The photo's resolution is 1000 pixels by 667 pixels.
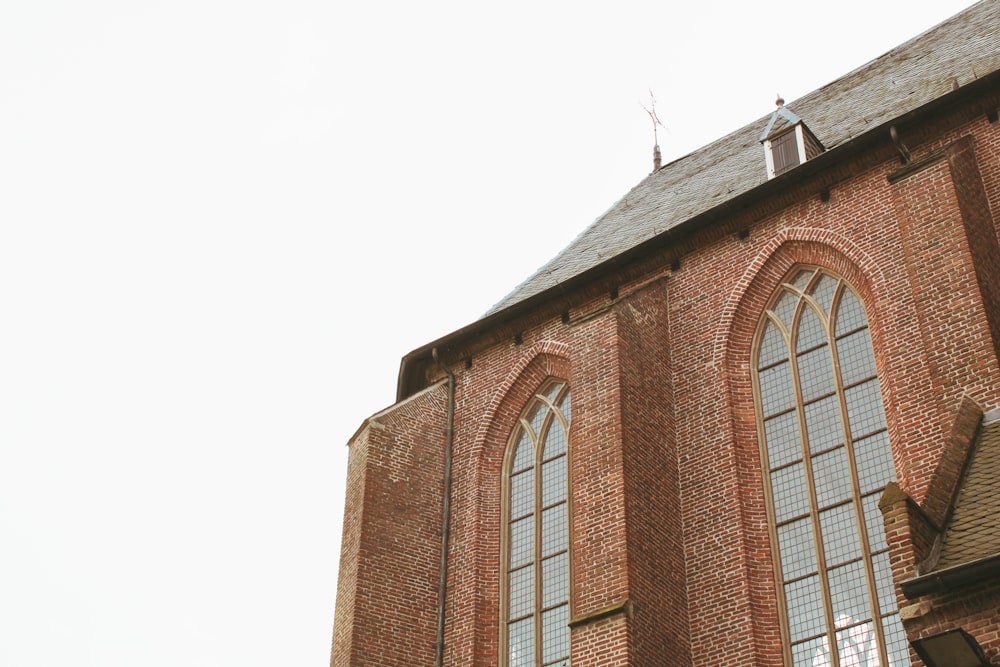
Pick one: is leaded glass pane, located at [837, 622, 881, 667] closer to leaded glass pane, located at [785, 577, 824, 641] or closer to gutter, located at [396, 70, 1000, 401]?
leaded glass pane, located at [785, 577, 824, 641]

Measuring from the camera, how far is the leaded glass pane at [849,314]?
1516 cm

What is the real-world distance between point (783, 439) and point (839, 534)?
1.62m

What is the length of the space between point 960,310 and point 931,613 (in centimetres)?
421

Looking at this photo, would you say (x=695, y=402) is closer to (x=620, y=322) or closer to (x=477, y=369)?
(x=620, y=322)

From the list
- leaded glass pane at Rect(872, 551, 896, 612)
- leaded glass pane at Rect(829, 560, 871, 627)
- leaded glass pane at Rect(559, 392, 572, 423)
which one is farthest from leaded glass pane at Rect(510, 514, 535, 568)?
leaded glass pane at Rect(872, 551, 896, 612)

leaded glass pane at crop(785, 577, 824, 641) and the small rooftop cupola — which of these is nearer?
leaded glass pane at crop(785, 577, 824, 641)

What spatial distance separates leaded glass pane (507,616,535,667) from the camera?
15703mm

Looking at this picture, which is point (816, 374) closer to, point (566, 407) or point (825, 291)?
point (825, 291)

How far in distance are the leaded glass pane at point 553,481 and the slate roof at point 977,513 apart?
6.34 m

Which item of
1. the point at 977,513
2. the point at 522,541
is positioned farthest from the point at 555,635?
the point at 977,513

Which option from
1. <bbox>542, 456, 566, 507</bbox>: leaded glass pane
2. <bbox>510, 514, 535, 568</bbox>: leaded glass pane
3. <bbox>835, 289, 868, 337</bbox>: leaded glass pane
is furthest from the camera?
<bbox>542, 456, 566, 507</bbox>: leaded glass pane

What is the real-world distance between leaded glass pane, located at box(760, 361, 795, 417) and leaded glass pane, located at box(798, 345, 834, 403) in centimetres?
17

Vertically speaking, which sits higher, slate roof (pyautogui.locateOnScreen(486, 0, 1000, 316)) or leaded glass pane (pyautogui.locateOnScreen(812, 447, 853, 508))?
slate roof (pyautogui.locateOnScreen(486, 0, 1000, 316))

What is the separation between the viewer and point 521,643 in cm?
1592
